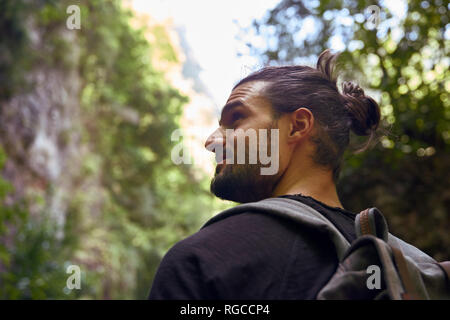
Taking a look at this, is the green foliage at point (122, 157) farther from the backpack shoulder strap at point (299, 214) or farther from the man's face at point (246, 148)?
the backpack shoulder strap at point (299, 214)

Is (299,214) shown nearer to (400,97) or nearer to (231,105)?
(231,105)

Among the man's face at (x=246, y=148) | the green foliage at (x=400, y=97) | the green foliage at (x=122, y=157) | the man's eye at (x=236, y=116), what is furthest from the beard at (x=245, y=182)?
the green foliage at (x=122, y=157)

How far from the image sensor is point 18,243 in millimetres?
5895

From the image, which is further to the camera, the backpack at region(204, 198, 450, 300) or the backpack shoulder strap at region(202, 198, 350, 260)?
the backpack shoulder strap at region(202, 198, 350, 260)

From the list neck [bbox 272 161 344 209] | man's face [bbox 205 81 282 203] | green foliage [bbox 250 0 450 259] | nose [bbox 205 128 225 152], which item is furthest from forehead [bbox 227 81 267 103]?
green foliage [bbox 250 0 450 259]

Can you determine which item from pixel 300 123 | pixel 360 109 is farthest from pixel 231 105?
pixel 360 109

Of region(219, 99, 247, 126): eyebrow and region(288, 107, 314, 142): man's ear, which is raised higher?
region(219, 99, 247, 126): eyebrow

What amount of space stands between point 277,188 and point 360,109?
520mm

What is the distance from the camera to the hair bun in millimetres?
1812

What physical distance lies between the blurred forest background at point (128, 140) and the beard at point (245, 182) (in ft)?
3.45

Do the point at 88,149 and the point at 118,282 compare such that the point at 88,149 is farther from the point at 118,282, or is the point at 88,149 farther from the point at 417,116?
the point at 417,116

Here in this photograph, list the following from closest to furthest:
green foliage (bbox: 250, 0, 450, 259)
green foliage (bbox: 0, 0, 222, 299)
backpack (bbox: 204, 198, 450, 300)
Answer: backpack (bbox: 204, 198, 450, 300) < green foliage (bbox: 250, 0, 450, 259) < green foliage (bbox: 0, 0, 222, 299)

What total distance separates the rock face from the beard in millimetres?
7047

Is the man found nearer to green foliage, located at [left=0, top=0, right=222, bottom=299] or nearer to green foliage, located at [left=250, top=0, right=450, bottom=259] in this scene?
green foliage, located at [left=250, top=0, right=450, bottom=259]
